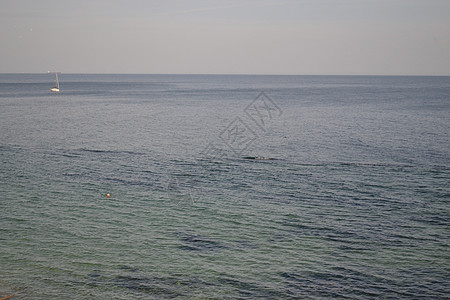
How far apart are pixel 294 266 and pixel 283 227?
536cm

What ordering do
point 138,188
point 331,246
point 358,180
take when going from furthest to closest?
point 358,180 < point 138,188 < point 331,246

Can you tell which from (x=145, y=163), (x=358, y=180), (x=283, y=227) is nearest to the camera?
(x=283, y=227)

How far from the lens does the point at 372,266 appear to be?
22984mm

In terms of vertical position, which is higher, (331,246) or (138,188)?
(138,188)

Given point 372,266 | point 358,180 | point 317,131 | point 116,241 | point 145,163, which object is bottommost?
point 372,266

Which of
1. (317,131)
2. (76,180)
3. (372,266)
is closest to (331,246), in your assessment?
(372,266)

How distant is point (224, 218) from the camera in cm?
3003

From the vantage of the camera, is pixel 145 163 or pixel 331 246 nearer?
pixel 331 246

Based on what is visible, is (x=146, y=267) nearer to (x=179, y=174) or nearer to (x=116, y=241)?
(x=116, y=241)

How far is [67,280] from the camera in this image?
69.5 ft

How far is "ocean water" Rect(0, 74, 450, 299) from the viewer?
21344mm

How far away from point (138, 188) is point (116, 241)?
11198mm

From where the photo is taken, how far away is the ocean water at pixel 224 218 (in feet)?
70.0

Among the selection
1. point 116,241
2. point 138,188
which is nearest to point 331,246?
point 116,241
